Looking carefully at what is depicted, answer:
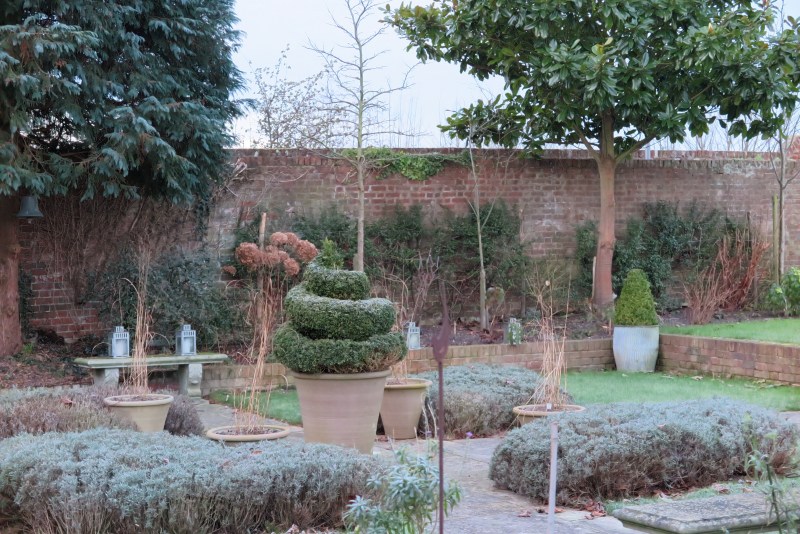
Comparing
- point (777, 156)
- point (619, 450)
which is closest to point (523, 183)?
point (777, 156)

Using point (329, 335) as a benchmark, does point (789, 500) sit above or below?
below

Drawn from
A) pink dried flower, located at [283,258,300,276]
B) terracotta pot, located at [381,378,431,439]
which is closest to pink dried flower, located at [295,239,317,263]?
pink dried flower, located at [283,258,300,276]

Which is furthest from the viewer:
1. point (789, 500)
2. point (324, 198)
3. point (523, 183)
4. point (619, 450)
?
point (523, 183)

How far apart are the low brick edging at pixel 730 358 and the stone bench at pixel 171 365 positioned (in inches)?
219

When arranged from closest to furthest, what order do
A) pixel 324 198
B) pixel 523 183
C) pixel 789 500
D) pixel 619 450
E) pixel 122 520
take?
pixel 789 500
pixel 122 520
pixel 619 450
pixel 324 198
pixel 523 183

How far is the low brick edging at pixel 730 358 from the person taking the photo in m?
9.88

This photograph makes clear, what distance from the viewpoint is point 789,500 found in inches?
143

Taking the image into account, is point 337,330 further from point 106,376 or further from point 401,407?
point 106,376

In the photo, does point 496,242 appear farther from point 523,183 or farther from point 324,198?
point 324,198

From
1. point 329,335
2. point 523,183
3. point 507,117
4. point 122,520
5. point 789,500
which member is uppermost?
point 507,117

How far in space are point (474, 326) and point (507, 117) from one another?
116 inches

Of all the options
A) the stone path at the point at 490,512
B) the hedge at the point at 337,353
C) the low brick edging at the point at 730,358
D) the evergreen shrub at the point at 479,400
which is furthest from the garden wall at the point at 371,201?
the stone path at the point at 490,512

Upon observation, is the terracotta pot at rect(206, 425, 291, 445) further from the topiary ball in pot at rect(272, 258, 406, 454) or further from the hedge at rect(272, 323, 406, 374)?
the hedge at rect(272, 323, 406, 374)

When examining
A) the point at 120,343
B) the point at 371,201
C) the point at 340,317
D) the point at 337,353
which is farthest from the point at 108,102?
the point at 337,353
